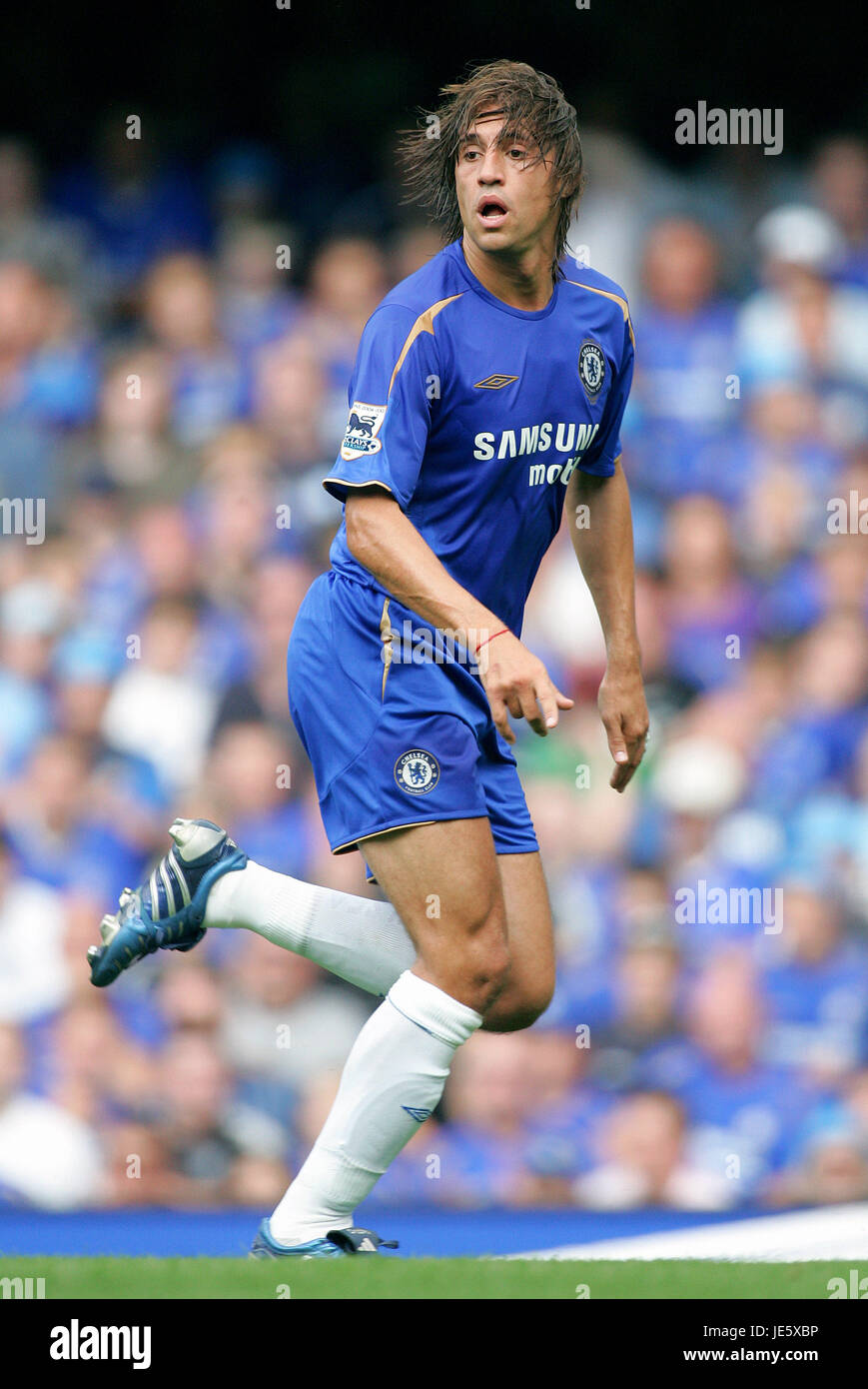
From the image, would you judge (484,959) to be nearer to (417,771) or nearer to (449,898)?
(449,898)

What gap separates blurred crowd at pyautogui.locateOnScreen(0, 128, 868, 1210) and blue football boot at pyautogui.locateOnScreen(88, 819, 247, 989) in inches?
83.8

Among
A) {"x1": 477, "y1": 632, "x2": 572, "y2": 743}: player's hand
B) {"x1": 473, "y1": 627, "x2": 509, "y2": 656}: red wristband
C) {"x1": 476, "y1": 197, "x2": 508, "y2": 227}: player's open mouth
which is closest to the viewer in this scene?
{"x1": 477, "y1": 632, "x2": 572, "y2": 743}: player's hand

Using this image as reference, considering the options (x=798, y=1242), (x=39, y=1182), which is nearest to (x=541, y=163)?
(x=798, y=1242)

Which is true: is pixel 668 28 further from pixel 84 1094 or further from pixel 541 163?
pixel 84 1094

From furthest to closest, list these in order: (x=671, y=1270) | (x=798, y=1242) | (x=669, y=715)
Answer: (x=669, y=715), (x=798, y=1242), (x=671, y=1270)

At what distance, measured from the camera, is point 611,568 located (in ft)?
12.3

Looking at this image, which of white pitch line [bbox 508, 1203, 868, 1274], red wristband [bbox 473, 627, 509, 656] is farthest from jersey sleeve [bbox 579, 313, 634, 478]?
white pitch line [bbox 508, 1203, 868, 1274]

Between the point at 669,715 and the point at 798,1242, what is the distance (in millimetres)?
1915

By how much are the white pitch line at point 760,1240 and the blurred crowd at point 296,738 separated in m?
0.35

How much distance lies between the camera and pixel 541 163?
3.31 m

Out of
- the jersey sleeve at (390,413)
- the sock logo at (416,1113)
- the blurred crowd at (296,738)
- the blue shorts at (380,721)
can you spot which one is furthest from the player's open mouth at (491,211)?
the blurred crowd at (296,738)

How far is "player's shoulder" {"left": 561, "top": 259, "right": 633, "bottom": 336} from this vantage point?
348cm

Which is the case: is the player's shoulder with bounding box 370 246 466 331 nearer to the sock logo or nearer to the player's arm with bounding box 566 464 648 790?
the player's arm with bounding box 566 464 648 790

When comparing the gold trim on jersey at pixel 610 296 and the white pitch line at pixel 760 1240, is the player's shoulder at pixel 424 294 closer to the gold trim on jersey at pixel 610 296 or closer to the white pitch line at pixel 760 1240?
the gold trim on jersey at pixel 610 296
